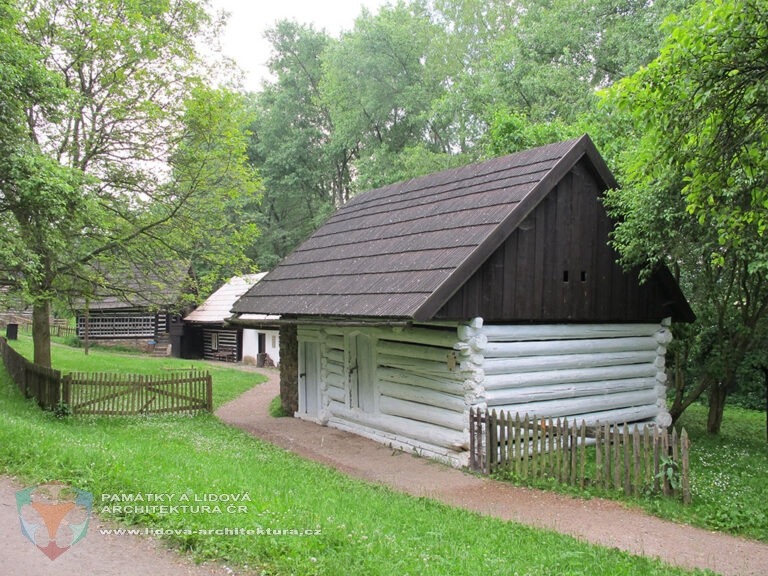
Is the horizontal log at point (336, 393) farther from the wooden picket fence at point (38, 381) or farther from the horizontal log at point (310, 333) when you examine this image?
the wooden picket fence at point (38, 381)

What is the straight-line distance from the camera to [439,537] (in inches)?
232

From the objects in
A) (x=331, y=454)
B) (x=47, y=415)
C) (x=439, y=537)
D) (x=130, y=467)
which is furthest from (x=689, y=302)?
(x=47, y=415)

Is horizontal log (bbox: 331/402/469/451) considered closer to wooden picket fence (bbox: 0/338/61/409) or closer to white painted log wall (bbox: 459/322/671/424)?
white painted log wall (bbox: 459/322/671/424)

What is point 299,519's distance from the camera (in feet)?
18.5

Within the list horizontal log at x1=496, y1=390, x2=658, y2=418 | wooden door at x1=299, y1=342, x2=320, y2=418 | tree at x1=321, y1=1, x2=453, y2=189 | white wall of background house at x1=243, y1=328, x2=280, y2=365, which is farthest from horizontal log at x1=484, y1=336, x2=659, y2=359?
tree at x1=321, y1=1, x2=453, y2=189

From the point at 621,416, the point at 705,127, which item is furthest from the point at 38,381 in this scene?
the point at 705,127

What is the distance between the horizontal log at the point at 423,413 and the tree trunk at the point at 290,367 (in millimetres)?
3829

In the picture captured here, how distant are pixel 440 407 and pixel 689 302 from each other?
23.5ft

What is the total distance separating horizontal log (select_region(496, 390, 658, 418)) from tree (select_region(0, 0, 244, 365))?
10035mm

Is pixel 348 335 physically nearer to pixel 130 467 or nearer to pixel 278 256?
pixel 130 467

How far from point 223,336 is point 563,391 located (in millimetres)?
25214

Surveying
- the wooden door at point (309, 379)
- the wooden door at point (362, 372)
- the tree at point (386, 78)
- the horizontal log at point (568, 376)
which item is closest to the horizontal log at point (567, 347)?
the horizontal log at point (568, 376)

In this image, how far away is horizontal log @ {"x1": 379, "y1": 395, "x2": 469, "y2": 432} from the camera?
10.4m

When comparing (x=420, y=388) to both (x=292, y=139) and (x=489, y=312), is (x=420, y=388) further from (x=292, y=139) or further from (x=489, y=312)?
(x=292, y=139)
